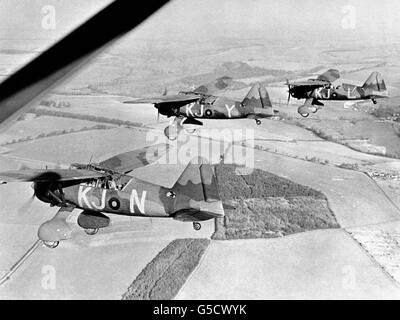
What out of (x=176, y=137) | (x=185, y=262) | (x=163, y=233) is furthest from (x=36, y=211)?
(x=176, y=137)

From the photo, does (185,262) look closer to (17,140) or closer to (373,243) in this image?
(373,243)

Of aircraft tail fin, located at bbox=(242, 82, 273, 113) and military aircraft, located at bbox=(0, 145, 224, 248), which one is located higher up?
aircraft tail fin, located at bbox=(242, 82, 273, 113)

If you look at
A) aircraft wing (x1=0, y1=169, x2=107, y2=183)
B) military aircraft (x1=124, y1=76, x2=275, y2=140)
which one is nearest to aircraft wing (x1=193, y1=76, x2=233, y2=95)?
military aircraft (x1=124, y1=76, x2=275, y2=140)

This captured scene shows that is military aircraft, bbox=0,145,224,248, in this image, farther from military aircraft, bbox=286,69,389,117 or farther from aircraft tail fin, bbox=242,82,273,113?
military aircraft, bbox=286,69,389,117

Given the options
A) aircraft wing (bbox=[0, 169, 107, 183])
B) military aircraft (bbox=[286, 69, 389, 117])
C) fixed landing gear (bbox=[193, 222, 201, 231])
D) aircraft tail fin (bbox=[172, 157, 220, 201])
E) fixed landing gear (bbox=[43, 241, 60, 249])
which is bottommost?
fixed landing gear (bbox=[43, 241, 60, 249])

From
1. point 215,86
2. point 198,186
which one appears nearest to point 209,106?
point 215,86
